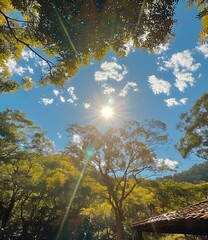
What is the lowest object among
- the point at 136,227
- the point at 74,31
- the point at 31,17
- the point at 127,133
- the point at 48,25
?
the point at 136,227

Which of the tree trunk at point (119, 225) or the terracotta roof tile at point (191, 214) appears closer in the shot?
the terracotta roof tile at point (191, 214)

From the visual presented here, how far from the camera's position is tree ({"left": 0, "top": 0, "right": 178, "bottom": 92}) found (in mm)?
5434

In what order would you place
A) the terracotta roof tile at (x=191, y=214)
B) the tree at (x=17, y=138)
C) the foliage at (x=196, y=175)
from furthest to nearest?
the foliage at (x=196, y=175) < the tree at (x=17, y=138) < the terracotta roof tile at (x=191, y=214)

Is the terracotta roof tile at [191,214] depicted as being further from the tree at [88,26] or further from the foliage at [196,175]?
the foliage at [196,175]

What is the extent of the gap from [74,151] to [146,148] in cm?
629

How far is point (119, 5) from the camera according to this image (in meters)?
5.41

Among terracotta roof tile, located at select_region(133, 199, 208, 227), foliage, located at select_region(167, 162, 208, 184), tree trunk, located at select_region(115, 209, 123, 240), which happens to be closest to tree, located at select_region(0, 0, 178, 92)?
terracotta roof tile, located at select_region(133, 199, 208, 227)

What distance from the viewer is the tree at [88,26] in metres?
5.43

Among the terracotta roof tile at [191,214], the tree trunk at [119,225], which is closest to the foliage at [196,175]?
the tree trunk at [119,225]

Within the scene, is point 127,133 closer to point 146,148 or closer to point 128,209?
point 146,148

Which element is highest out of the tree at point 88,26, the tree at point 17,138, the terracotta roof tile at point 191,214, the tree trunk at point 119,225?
the tree at point 17,138

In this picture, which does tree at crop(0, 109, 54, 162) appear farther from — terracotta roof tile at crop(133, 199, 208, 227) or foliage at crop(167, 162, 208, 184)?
foliage at crop(167, 162, 208, 184)

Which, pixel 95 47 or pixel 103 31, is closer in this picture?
pixel 103 31

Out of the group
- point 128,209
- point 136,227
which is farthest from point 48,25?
point 128,209
